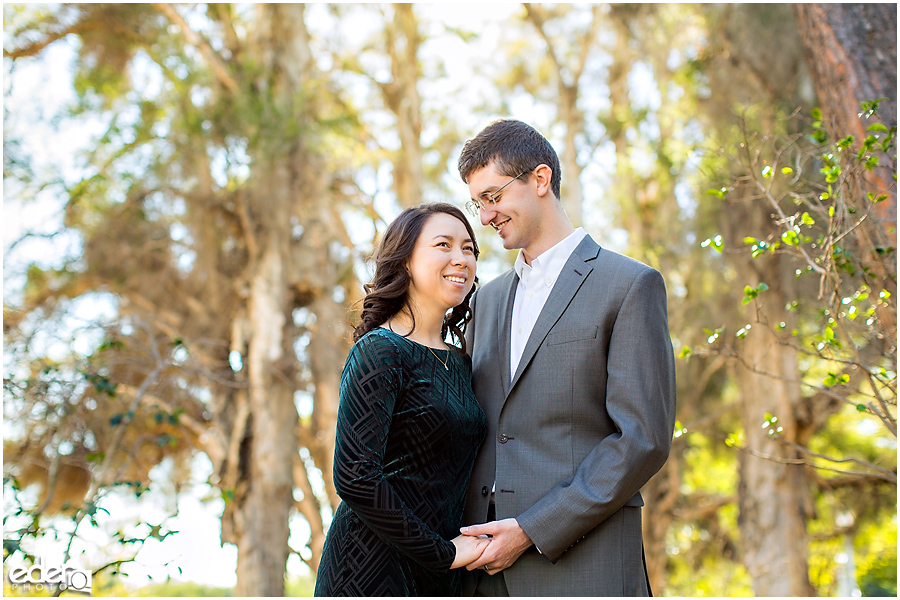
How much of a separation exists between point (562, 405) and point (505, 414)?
0.54ft

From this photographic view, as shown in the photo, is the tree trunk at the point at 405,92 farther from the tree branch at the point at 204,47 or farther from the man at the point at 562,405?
the man at the point at 562,405

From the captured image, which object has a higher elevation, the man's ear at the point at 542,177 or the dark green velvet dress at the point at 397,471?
the man's ear at the point at 542,177

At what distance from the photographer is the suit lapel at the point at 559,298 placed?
75.8 inches

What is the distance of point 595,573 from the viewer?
179 cm

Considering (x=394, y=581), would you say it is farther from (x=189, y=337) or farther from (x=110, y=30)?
(x=110, y=30)

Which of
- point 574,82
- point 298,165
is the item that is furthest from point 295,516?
point 574,82

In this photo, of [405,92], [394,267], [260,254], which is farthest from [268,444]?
[394,267]

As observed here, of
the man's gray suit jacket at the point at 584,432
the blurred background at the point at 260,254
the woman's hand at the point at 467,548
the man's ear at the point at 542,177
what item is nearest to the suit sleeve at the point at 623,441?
the man's gray suit jacket at the point at 584,432

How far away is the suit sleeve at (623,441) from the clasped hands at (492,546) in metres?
0.04

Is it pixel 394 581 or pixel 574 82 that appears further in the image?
pixel 574 82

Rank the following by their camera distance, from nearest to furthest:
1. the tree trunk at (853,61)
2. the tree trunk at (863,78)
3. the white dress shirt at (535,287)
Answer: the white dress shirt at (535,287) < the tree trunk at (863,78) < the tree trunk at (853,61)

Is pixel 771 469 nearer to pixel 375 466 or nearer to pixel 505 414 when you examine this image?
pixel 505 414

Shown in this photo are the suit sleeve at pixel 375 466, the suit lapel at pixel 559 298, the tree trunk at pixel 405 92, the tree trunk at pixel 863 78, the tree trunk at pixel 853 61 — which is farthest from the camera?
the tree trunk at pixel 405 92

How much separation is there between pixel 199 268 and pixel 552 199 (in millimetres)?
5750
